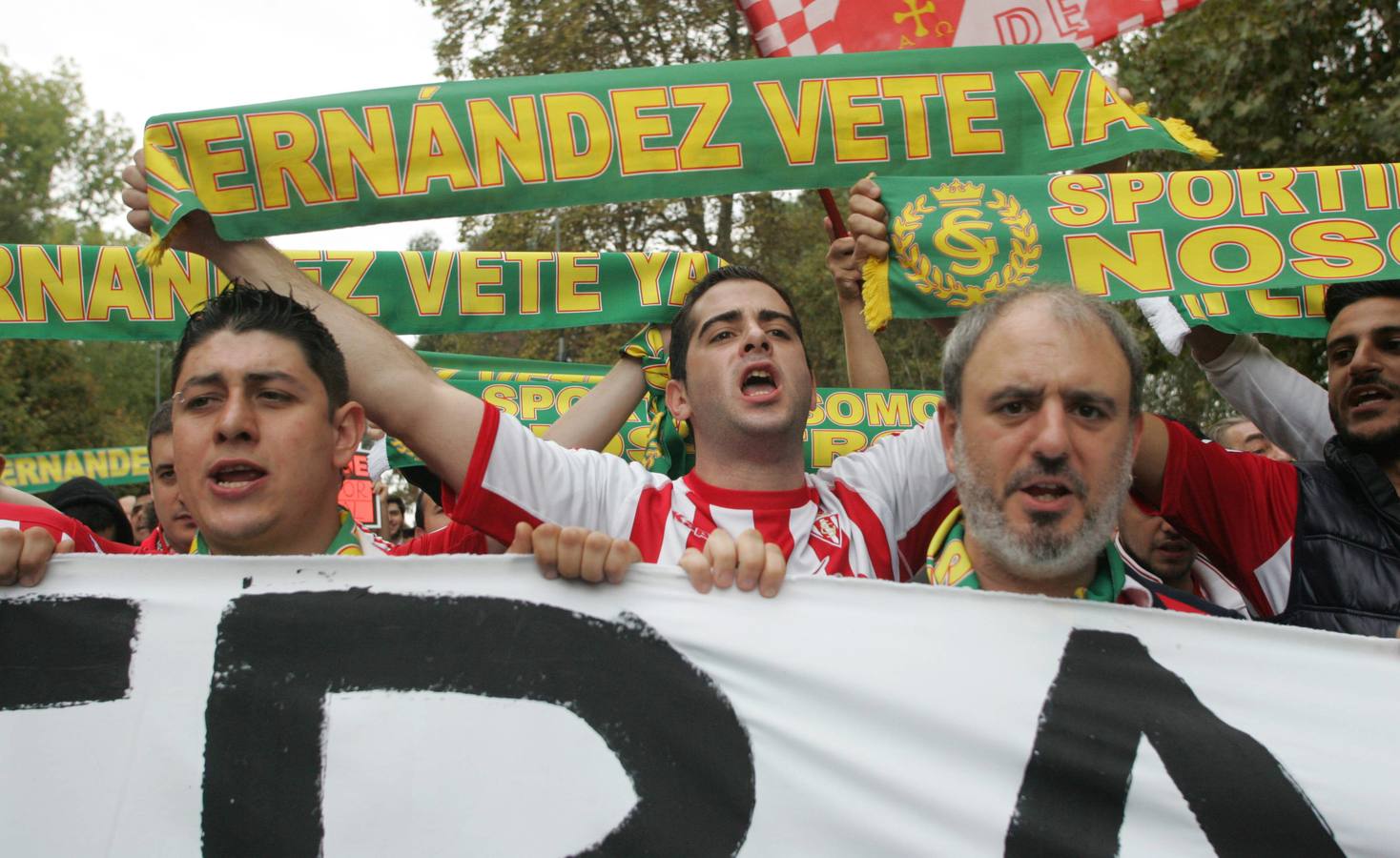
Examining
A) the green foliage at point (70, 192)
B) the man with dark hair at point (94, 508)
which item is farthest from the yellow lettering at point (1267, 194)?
the green foliage at point (70, 192)

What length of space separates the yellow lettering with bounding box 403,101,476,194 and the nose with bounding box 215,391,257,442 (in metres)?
0.75

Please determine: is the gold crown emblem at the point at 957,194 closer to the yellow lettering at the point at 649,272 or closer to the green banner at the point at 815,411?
the yellow lettering at the point at 649,272

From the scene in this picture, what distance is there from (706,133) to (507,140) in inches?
18.8

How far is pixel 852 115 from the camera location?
2.91 metres

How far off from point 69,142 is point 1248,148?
4448 cm

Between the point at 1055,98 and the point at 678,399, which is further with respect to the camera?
the point at 678,399

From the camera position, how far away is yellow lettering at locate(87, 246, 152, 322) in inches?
158

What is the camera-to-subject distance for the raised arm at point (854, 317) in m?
3.20

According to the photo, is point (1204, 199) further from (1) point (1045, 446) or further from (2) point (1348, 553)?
(1) point (1045, 446)

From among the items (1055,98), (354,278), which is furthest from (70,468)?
(1055,98)

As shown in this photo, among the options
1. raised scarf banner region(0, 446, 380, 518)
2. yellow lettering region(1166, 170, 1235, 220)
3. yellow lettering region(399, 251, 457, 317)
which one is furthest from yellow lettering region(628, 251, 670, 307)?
raised scarf banner region(0, 446, 380, 518)

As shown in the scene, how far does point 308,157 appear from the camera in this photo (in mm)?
2703

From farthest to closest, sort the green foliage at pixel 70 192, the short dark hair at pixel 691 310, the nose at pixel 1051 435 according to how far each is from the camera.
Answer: the green foliage at pixel 70 192
the short dark hair at pixel 691 310
the nose at pixel 1051 435

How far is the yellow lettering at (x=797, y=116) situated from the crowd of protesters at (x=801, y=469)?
193 mm
